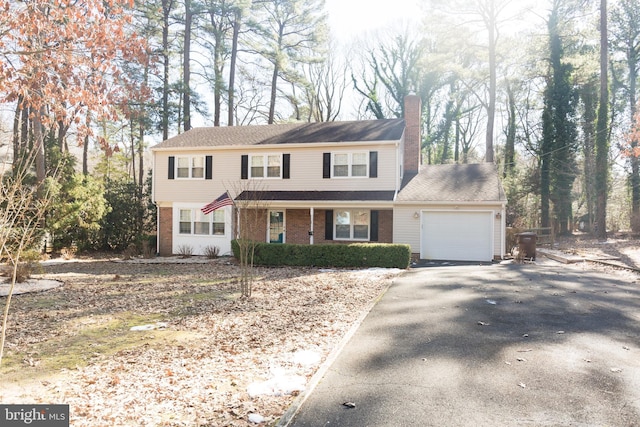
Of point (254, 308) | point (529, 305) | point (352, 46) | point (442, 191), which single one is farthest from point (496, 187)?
point (352, 46)

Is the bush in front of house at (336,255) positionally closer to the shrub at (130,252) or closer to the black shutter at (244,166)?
the black shutter at (244,166)

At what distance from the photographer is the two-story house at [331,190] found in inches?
679

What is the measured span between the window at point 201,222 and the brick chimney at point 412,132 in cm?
957

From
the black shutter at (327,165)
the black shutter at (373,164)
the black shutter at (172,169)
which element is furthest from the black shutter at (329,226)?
the black shutter at (172,169)

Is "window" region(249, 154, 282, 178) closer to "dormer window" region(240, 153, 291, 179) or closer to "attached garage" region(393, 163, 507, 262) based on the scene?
"dormer window" region(240, 153, 291, 179)

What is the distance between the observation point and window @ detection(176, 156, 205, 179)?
65.4 feet

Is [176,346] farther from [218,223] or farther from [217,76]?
[217,76]

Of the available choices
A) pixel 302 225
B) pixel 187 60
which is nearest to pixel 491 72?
pixel 302 225

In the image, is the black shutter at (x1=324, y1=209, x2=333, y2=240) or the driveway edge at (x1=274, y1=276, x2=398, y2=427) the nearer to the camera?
the driveway edge at (x1=274, y1=276, x2=398, y2=427)

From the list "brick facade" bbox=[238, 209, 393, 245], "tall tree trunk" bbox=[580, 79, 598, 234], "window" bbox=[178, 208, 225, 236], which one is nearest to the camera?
"brick facade" bbox=[238, 209, 393, 245]

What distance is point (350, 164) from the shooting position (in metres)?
18.3

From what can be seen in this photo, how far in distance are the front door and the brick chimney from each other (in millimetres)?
6895

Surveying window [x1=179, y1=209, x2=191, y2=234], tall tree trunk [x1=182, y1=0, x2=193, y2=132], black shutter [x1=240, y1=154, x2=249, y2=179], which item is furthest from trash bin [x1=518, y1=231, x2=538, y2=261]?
tall tree trunk [x1=182, y1=0, x2=193, y2=132]

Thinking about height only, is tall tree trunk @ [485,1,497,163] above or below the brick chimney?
above
